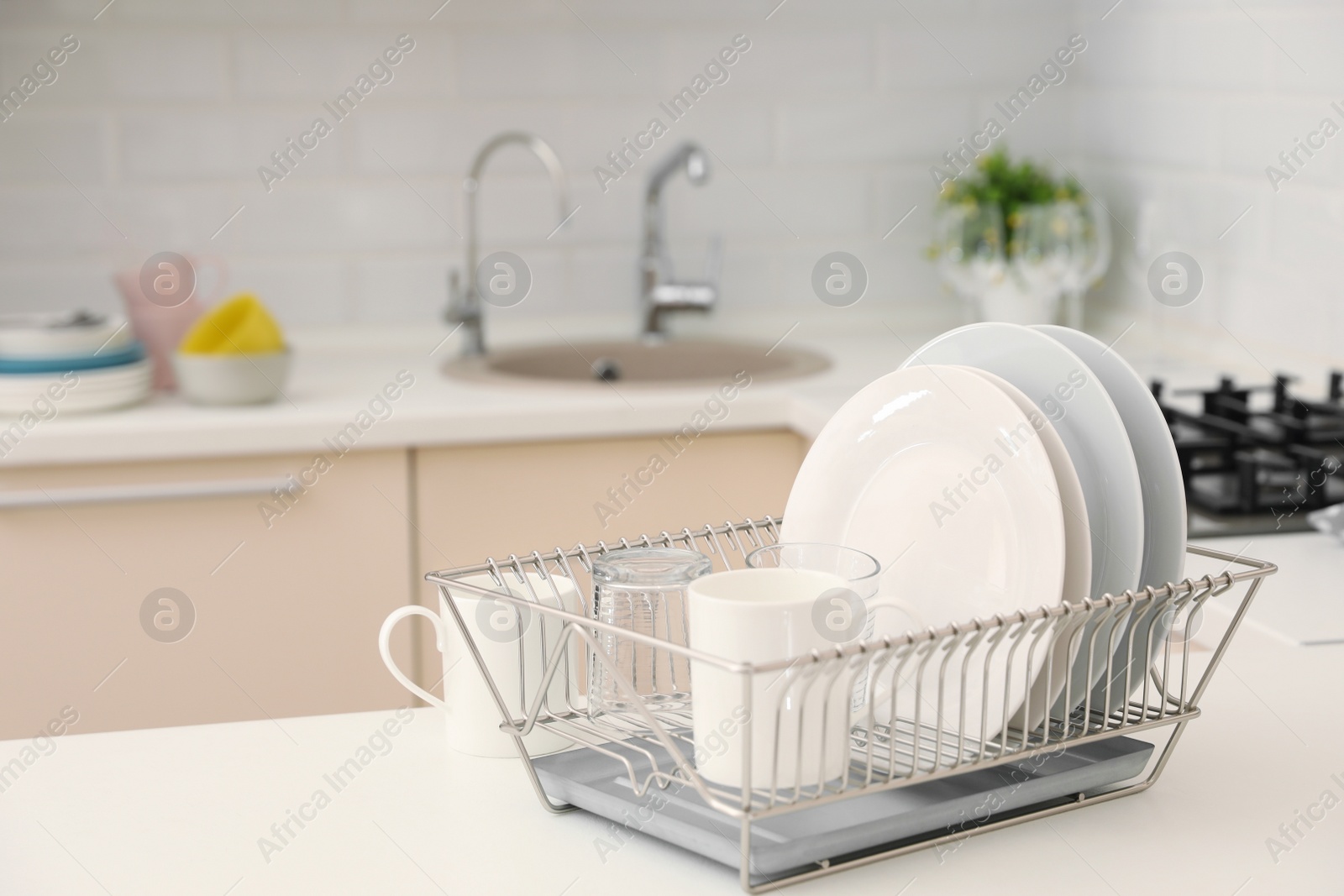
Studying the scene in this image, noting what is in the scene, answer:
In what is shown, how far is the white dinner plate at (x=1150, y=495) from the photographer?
29.3 inches

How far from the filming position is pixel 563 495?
180 cm

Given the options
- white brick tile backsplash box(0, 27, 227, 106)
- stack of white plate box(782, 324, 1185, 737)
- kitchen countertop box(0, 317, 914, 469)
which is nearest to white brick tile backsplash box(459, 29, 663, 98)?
white brick tile backsplash box(0, 27, 227, 106)

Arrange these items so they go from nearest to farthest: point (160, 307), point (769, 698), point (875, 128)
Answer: point (769, 698)
point (160, 307)
point (875, 128)

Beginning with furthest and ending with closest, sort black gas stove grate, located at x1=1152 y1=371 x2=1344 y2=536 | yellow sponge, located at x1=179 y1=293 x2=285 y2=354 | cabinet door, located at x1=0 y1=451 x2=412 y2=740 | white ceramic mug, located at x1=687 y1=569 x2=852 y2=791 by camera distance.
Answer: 1. yellow sponge, located at x1=179 y1=293 x2=285 y2=354
2. cabinet door, located at x1=0 y1=451 x2=412 y2=740
3. black gas stove grate, located at x1=1152 y1=371 x2=1344 y2=536
4. white ceramic mug, located at x1=687 y1=569 x2=852 y2=791

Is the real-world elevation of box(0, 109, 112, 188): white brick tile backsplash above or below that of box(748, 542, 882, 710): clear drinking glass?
above

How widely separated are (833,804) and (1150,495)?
259 mm

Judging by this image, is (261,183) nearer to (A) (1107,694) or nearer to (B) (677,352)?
(B) (677,352)

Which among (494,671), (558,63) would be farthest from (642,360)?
(494,671)

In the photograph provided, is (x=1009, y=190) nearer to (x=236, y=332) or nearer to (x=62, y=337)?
(x=236, y=332)

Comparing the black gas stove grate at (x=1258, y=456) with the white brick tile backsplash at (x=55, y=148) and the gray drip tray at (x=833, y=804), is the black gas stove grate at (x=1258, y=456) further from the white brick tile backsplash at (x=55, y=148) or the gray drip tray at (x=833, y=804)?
the white brick tile backsplash at (x=55, y=148)

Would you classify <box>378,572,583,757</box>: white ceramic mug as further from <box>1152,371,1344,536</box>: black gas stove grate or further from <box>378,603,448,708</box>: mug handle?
<box>1152,371,1344,536</box>: black gas stove grate

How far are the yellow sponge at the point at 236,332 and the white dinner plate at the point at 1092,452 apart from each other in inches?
46.7

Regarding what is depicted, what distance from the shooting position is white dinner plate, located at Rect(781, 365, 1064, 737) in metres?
0.72

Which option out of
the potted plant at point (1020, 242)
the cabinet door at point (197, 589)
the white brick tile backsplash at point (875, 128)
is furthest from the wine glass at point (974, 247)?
the cabinet door at point (197, 589)
